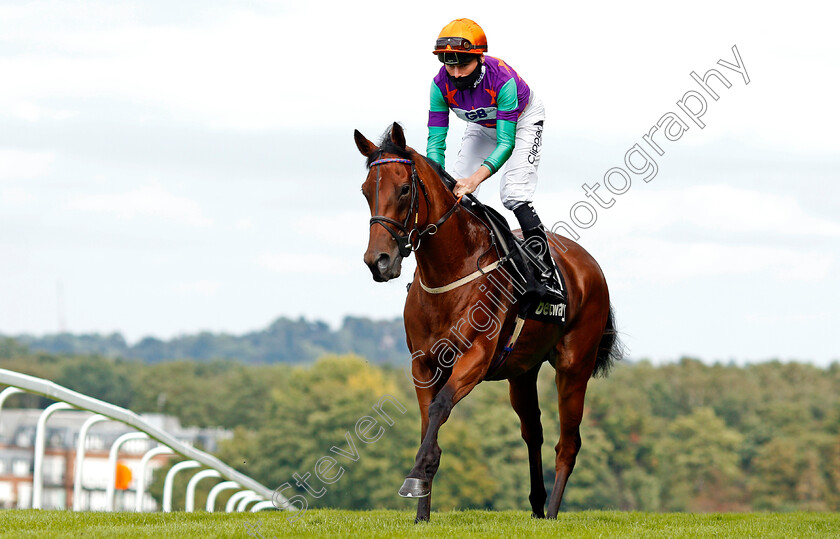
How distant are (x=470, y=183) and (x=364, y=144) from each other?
87 cm

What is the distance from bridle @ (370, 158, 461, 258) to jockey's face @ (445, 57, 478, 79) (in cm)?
100

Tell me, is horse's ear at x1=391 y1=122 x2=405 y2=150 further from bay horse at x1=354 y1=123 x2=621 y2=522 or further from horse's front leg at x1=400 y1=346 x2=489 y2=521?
horse's front leg at x1=400 y1=346 x2=489 y2=521

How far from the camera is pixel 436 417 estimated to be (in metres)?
6.44

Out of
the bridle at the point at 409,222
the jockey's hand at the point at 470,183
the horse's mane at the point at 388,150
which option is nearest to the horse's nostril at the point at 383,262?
the bridle at the point at 409,222

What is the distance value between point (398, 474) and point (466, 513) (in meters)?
57.1

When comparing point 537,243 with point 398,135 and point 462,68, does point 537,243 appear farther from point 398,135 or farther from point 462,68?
point 398,135

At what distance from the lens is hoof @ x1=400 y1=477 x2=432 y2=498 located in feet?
20.1

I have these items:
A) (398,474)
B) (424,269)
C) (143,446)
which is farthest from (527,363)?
(143,446)

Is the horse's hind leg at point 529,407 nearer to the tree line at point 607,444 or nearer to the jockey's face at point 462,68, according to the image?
the jockey's face at point 462,68

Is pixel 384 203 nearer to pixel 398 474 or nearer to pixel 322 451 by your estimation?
pixel 398 474

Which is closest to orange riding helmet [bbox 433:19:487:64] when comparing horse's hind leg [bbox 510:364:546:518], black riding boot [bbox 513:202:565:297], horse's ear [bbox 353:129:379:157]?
horse's ear [bbox 353:129:379:157]

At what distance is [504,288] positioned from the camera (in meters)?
7.25

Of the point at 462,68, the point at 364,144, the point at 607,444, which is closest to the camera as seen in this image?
the point at 364,144

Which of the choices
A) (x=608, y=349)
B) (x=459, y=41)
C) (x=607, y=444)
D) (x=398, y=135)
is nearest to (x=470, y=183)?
(x=398, y=135)
